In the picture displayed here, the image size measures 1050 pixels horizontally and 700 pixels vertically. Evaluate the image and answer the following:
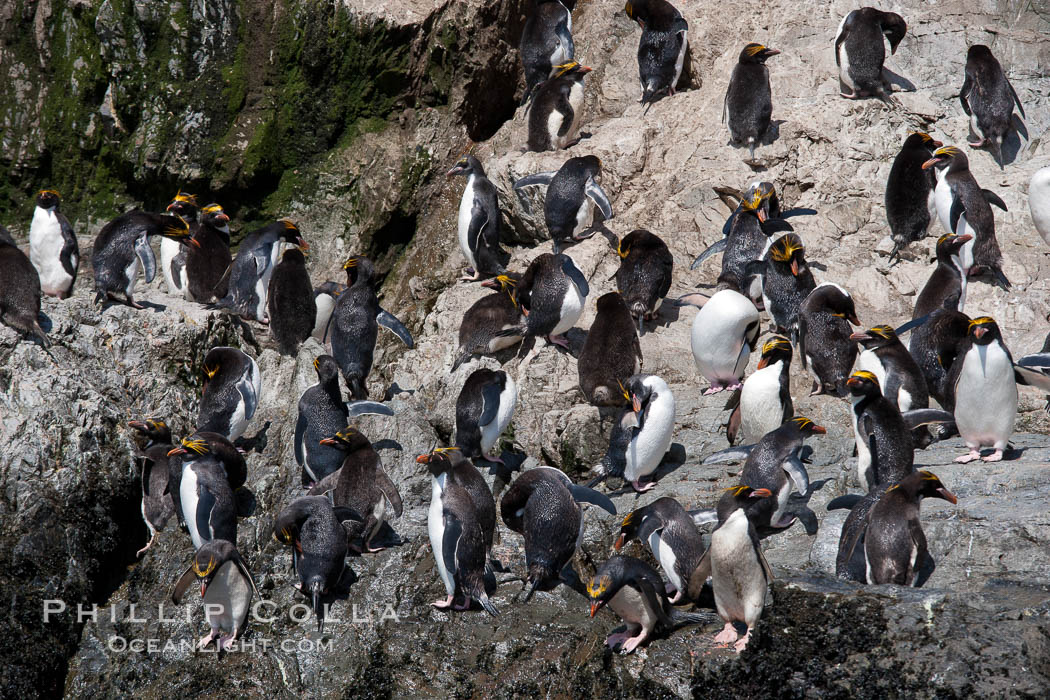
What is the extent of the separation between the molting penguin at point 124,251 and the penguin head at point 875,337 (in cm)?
614

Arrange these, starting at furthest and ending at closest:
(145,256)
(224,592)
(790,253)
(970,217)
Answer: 1. (145,256)
2. (970,217)
3. (790,253)
4. (224,592)

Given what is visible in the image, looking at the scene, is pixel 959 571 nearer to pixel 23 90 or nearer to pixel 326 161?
pixel 326 161

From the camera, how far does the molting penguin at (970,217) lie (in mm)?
9664

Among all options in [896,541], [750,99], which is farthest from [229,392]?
[750,99]

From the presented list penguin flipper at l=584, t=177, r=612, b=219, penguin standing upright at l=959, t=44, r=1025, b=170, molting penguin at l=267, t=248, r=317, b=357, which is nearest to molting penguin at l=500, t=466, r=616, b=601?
molting penguin at l=267, t=248, r=317, b=357

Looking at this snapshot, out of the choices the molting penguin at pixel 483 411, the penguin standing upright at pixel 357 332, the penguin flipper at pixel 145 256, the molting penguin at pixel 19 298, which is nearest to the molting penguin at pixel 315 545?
the molting penguin at pixel 483 411

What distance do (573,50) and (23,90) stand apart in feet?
20.8

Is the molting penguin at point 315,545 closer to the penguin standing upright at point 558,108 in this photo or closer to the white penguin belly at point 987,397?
the white penguin belly at point 987,397

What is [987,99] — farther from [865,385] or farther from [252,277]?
[252,277]

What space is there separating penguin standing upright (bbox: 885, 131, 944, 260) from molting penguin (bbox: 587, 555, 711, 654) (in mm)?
5189

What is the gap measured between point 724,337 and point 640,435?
137 cm

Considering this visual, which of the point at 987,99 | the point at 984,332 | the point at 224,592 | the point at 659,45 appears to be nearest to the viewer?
the point at 224,592

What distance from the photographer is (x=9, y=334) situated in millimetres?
9086

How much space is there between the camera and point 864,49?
10961 mm
